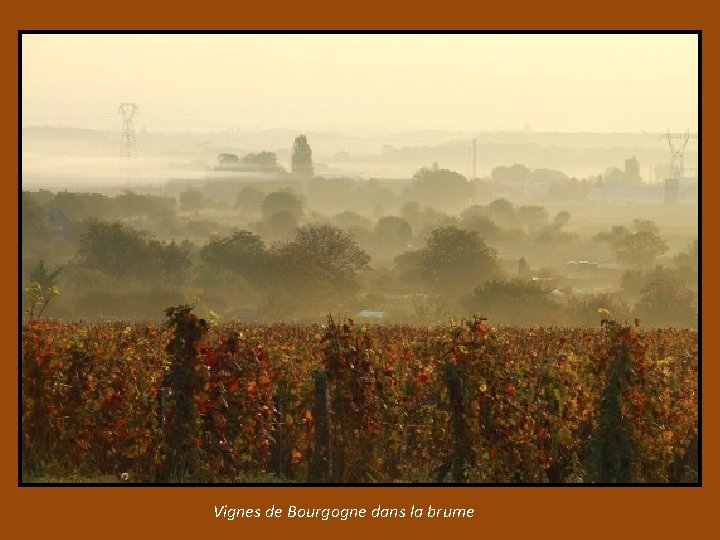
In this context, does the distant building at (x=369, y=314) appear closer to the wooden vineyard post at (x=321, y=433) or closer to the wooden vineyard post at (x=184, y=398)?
the wooden vineyard post at (x=321, y=433)

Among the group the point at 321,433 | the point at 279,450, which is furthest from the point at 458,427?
the point at 279,450

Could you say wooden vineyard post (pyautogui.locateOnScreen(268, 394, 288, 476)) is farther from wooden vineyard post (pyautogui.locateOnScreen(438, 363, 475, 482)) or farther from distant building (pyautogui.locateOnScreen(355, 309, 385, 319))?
distant building (pyautogui.locateOnScreen(355, 309, 385, 319))

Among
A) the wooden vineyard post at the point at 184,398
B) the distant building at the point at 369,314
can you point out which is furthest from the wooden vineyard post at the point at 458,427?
the distant building at the point at 369,314

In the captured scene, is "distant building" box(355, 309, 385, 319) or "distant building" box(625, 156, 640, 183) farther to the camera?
"distant building" box(625, 156, 640, 183)

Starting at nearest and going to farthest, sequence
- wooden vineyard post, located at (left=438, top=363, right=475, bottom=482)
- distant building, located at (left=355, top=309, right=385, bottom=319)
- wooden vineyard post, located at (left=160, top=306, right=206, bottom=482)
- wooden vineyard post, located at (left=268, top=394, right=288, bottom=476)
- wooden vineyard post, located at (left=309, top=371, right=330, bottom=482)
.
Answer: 1. wooden vineyard post, located at (left=160, top=306, right=206, bottom=482)
2. wooden vineyard post, located at (left=309, top=371, right=330, bottom=482)
3. wooden vineyard post, located at (left=438, top=363, right=475, bottom=482)
4. wooden vineyard post, located at (left=268, top=394, right=288, bottom=476)
5. distant building, located at (left=355, top=309, right=385, bottom=319)

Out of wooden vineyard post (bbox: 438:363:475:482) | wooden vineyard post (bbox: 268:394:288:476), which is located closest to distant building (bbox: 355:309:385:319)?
wooden vineyard post (bbox: 268:394:288:476)

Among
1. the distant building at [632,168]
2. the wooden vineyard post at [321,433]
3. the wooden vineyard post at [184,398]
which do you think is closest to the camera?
the wooden vineyard post at [184,398]
